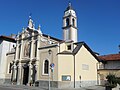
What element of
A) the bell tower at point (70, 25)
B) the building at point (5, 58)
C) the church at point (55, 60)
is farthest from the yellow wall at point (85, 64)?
the building at point (5, 58)

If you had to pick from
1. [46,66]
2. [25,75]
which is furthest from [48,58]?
[25,75]

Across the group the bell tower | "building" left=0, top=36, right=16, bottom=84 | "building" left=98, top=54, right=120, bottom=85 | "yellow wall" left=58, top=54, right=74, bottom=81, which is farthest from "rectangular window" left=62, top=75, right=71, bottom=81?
"building" left=0, top=36, right=16, bottom=84

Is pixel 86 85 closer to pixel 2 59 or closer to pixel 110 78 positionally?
pixel 110 78

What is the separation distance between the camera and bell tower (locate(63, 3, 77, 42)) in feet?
100

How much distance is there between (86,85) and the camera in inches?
1103

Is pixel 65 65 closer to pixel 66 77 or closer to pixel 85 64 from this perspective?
pixel 66 77

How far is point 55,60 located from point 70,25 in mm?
8208

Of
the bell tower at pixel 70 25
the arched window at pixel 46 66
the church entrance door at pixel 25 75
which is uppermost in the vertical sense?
the bell tower at pixel 70 25

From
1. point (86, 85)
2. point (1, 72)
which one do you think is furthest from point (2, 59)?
point (86, 85)

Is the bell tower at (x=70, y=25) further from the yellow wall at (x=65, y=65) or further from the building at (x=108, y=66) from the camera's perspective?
the building at (x=108, y=66)

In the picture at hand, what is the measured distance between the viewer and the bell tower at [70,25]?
30.6 m

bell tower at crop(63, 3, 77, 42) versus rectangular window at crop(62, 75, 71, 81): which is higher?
bell tower at crop(63, 3, 77, 42)

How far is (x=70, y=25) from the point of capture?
30.5 meters

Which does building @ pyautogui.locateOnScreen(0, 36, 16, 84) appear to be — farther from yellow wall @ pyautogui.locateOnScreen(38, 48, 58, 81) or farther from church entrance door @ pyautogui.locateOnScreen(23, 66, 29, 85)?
yellow wall @ pyautogui.locateOnScreen(38, 48, 58, 81)
